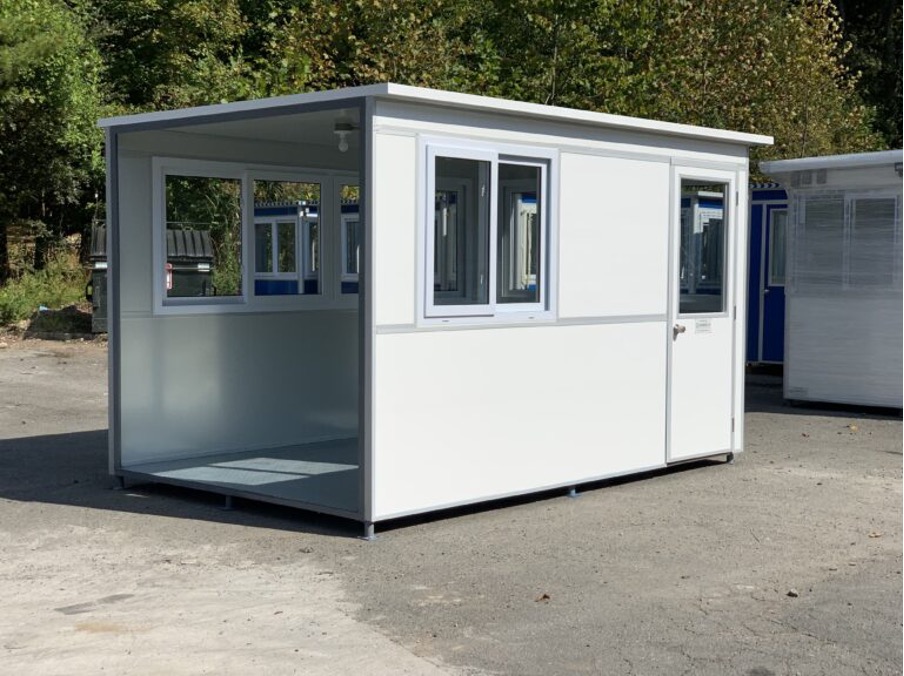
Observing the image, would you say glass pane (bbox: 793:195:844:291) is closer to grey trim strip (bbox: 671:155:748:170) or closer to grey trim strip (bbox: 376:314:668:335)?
grey trim strip (bbox: 671:155:748:170)

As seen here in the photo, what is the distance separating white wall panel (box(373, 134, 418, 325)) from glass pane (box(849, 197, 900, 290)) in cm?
763

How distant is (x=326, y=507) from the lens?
782cm

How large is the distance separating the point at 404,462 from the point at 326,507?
0.55 metres

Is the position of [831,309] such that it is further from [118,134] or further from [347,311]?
[118,134]

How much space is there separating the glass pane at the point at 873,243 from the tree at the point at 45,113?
13.7 m

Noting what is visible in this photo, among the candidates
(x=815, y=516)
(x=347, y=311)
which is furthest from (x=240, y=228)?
(x=815, y=516)

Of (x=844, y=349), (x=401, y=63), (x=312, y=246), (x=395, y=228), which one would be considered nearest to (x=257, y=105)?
(x=395, y=228)

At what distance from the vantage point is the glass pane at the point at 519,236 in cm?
838

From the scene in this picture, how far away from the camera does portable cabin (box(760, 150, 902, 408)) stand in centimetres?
1360

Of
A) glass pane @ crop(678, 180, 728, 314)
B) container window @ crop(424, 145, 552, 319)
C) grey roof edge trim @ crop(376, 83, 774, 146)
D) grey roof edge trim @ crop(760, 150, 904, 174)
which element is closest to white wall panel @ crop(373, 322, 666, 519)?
container window @ crop(424, 145, 552, 319)

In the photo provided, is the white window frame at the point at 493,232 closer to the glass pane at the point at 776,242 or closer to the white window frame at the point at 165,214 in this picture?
the white window frame at the point at 165,214

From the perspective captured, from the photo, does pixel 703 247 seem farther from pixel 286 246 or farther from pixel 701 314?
pixel 286 246

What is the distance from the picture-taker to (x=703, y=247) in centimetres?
1016

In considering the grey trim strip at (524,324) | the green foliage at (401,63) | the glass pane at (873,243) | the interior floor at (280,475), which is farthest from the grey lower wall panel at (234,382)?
the green foliage at (401,63)
